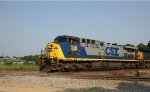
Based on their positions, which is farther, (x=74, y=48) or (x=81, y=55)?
(x=81, y=55)

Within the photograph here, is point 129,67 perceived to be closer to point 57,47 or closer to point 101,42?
point 101,42

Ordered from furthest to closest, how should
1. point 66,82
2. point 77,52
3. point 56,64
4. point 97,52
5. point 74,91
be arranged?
point 97,52, point 77,52, point 56,64, point 66,82, point 74,91

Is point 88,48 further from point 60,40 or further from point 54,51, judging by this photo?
point 54,51

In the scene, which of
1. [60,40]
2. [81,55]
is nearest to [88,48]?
[81,55]

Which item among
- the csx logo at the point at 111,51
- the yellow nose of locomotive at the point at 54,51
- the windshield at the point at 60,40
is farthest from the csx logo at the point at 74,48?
the csx logo at the point at 111,51

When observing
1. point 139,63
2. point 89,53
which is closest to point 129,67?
point 139,63

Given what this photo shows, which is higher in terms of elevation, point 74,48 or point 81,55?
point 74,48

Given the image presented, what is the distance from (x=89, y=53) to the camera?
1061 inches

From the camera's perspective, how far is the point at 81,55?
25984mm

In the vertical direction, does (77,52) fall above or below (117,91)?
above

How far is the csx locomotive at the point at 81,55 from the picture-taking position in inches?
950

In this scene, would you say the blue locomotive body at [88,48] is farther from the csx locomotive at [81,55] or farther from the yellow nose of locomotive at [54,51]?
the yellow nose of locomotive at [54,51]

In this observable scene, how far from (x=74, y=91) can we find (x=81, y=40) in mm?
13487

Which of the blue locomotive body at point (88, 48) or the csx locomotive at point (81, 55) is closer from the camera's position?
the csx locomotive at point (81, 55)
